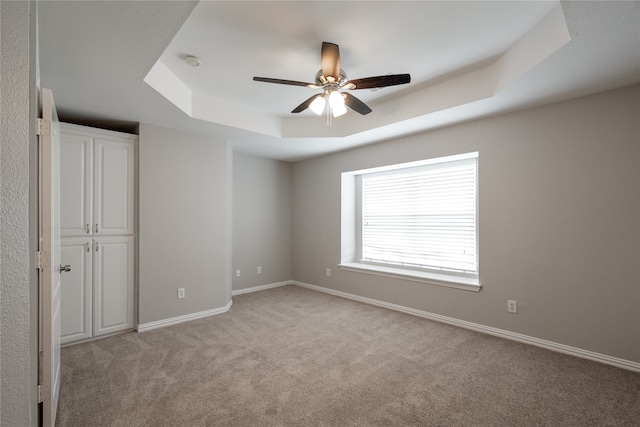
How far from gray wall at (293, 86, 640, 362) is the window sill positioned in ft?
0.25

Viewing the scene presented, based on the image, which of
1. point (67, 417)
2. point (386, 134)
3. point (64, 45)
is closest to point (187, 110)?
point (64, 45)

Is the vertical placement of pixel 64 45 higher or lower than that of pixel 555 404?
higher

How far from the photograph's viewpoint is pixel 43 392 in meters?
1.54

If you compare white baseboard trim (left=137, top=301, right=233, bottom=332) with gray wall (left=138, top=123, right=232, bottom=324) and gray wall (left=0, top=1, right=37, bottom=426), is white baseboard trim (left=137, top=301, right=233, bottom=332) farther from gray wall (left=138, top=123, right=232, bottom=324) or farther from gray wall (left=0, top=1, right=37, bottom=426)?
gray wall (left=0, top=1, right=37, bottom=426)

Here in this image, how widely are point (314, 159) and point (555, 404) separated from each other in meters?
4.30

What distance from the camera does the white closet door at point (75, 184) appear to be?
2945mm

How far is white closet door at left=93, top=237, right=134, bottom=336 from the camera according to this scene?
3.13 metres

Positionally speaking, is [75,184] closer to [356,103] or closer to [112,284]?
[112,284]

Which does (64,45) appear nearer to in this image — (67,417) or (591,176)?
(67,417)

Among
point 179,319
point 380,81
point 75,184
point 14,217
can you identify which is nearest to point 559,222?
point 380,81

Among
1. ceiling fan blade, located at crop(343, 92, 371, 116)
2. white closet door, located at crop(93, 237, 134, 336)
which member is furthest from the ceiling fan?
white closet door, located at crop(93, 237, 134, 336)

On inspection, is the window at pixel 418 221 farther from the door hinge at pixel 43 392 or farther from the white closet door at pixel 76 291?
the door hinge at pixel 43 392

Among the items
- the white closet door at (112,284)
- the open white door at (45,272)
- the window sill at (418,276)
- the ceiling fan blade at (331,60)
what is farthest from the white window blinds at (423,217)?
the open white door at (45,272)

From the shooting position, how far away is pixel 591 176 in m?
2.62
